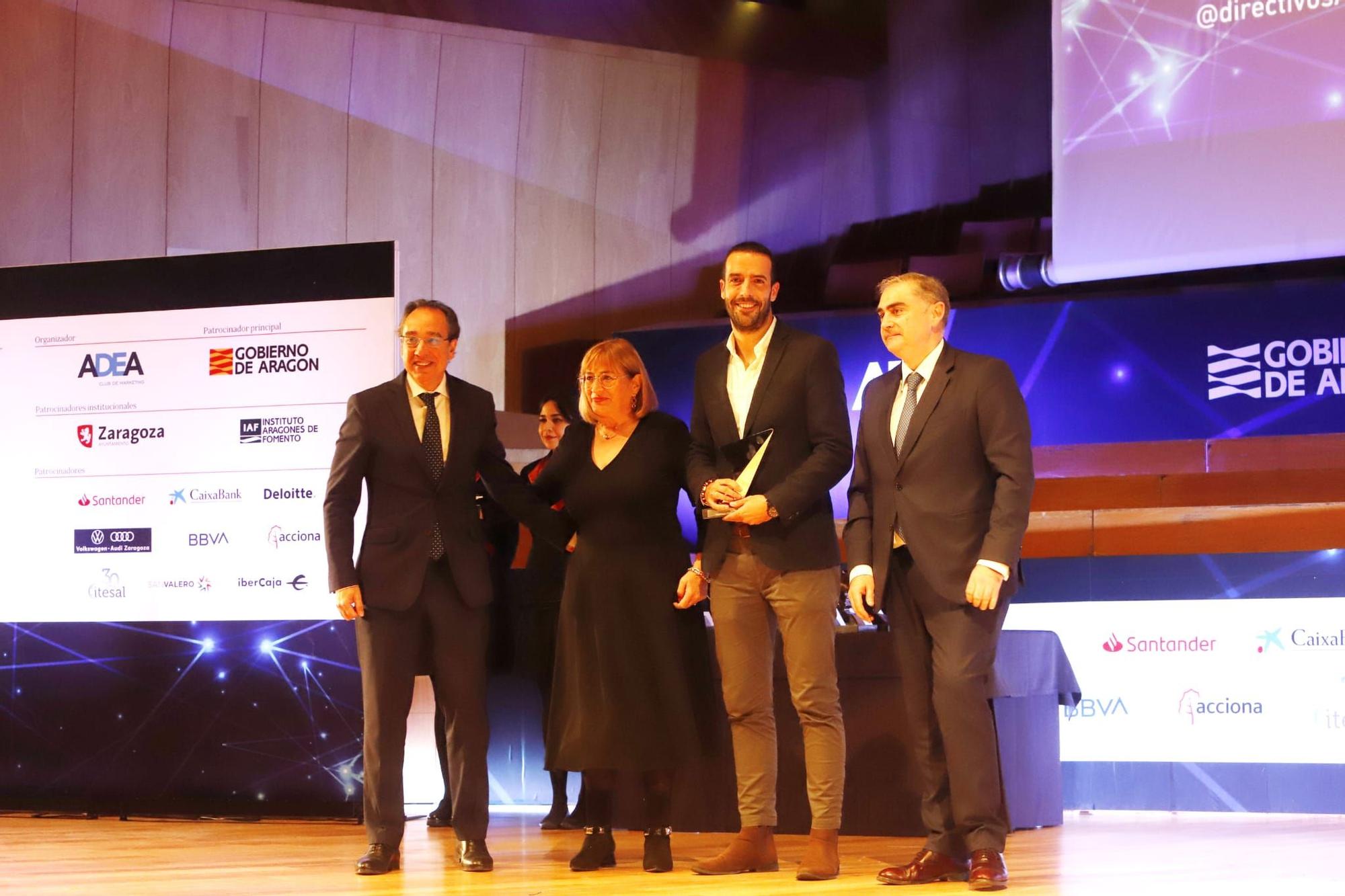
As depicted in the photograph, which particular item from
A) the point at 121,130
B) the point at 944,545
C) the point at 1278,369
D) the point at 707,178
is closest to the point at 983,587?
the point at 944,545

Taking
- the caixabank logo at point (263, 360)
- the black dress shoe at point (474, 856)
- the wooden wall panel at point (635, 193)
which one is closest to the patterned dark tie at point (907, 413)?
the black dress shoe at point (474, 856)

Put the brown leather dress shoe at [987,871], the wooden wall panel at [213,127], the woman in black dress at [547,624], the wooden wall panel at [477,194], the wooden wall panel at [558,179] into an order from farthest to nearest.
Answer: the wooden wall panel at [558,179]
the wooden wall panel at [477,194]
the wooden wall panel at [213,127]
the woman in black dress at [547,624]
the brown leather dress shoe at [987,871]

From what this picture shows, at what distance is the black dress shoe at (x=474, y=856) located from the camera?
3.62 m

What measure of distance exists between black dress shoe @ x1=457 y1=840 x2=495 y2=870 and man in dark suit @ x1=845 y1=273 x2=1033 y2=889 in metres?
1.05

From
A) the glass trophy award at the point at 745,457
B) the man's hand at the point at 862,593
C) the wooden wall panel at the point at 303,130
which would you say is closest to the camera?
the man's hand at the point at 862,593

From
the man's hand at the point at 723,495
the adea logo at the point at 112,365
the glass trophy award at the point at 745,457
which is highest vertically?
the adea logo at the point at 112,365

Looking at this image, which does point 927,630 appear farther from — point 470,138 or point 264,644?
point 470,138

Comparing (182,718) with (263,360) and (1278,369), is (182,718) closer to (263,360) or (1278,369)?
(263,360)

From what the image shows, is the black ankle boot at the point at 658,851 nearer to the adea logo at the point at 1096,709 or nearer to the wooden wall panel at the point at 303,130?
the adea logo at the point at 1096,709

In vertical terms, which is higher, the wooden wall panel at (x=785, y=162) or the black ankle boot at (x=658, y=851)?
the wooden wall panel at (x=785, y=162)

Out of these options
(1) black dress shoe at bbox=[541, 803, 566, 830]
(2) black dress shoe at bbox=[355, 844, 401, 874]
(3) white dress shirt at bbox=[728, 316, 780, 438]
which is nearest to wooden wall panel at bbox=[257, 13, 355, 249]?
(1) black dress shoe at bbox=[541, 803, 566, 830]

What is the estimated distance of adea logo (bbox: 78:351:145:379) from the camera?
5133mm

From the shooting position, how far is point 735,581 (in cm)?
354

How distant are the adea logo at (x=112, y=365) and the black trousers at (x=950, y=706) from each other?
3098 millimetres
